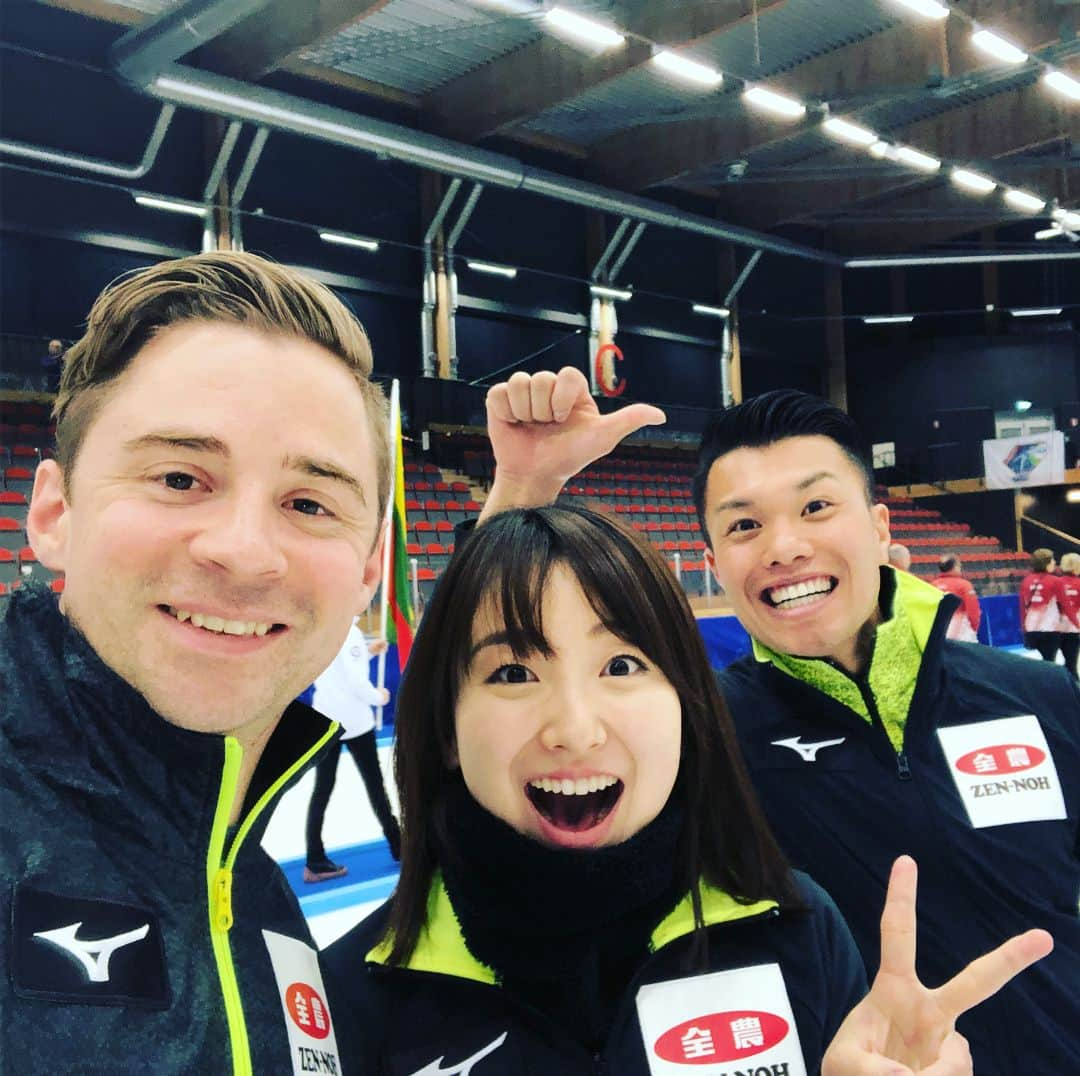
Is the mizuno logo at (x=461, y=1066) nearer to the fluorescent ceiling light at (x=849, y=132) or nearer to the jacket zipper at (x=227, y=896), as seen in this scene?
the jacket zipper at (x=227, y=896)

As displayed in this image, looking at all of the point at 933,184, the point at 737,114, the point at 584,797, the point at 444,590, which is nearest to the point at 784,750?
the point at 584,797

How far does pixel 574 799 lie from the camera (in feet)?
3.79

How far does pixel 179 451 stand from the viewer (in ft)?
3.00

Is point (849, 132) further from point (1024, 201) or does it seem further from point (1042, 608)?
point (1042, 608)

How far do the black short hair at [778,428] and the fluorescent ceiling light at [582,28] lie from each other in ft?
29.0

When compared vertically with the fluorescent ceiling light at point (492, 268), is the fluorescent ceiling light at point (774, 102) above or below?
above

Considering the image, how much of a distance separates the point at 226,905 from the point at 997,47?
12.8m

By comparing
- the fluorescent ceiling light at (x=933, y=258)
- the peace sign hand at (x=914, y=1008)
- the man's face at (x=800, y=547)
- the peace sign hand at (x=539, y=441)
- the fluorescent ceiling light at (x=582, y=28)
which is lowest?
the peace sign hand at (x=914, y=1008)

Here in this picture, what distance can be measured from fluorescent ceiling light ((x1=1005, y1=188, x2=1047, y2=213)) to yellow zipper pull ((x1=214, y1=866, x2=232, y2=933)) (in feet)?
57.6

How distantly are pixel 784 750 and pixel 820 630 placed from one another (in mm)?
207

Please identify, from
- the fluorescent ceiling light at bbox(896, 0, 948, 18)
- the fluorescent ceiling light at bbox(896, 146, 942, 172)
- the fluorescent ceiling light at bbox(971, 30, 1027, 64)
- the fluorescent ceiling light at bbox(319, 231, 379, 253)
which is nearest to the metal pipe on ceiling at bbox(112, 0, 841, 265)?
the fluorescent ceiling light at bbox(319, 231, 379, 253)

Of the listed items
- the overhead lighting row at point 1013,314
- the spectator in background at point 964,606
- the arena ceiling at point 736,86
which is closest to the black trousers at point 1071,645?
the spectator in background at point 964,606

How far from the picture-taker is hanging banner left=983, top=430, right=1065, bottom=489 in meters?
16.1

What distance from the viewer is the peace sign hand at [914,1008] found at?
3.26ft
